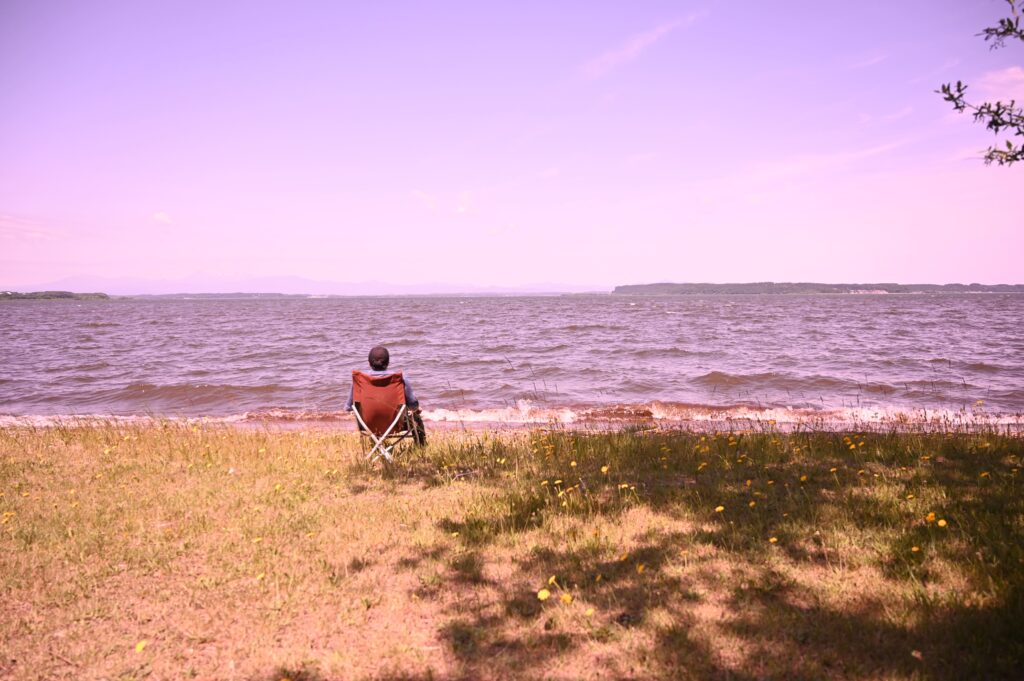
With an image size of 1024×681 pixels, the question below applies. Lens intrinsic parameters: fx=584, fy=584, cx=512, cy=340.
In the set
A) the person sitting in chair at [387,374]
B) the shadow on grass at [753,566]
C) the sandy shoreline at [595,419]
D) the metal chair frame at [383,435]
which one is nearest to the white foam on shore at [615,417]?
the sandy shoreline at [595,419]

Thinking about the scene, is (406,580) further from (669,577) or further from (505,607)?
(669,577)

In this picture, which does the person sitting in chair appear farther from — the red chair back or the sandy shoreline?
the sandy shoreline

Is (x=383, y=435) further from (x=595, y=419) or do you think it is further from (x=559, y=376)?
(x=559, y=376)

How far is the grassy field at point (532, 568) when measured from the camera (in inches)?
136

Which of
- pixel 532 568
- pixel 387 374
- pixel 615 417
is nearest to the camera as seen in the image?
pixel 532 568

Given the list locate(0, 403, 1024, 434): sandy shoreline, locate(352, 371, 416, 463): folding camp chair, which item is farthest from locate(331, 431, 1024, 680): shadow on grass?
locate(0, 403, 1024, 434): sandy shoreline

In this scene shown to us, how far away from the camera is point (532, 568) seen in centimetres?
454

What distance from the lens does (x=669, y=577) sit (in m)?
4.24

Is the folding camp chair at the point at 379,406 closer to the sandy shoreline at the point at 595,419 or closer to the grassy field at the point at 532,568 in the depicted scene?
the grassy field at the point at 532,568

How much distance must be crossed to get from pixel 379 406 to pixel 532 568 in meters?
3.85

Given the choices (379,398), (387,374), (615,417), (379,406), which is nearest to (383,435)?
(379,406)

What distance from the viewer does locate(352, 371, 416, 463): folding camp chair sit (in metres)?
7.73

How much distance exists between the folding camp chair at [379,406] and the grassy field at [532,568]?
653 millimetres

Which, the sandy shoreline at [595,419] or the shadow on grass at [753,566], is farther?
the sandy shoreline at [595,419]
